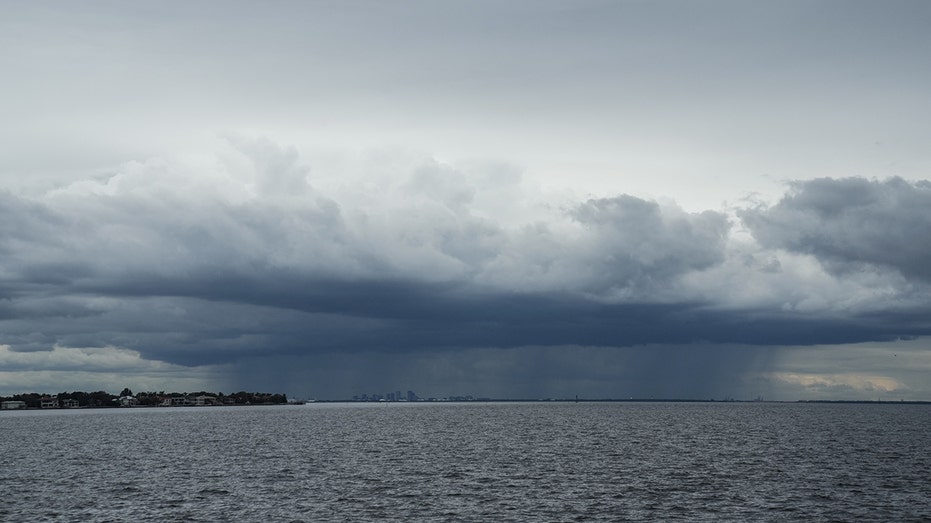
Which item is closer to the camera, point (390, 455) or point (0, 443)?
point (390, 455)

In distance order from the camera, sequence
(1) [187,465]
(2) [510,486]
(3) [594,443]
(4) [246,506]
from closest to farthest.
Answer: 1. (4) [246,506]
2. (2) [510,486]
3. (1) [187,465]
4. (3) [594,443]

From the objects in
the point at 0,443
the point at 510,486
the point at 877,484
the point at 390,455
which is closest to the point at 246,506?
the point at 510,486

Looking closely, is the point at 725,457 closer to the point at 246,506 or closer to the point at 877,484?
the point at 877,484

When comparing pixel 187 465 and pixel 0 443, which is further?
pixel 0 443

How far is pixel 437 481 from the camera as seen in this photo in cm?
9000

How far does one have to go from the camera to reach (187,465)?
110625 millimetres

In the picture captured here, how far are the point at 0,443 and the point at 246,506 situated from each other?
396ft

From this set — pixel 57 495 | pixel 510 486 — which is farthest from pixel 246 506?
pixel 510 486

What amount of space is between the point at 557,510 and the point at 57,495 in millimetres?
48889

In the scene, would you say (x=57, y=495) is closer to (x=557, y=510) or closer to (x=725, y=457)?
(x=557, y=510)

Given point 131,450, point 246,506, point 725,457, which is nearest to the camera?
point 246,506

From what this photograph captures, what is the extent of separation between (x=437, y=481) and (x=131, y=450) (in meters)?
73.2

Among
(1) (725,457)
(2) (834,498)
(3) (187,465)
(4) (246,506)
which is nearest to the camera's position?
(4) (246,506)

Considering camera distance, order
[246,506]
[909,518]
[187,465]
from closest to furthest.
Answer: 1. [909,518]
2. [246,506]
3. [187,465]
